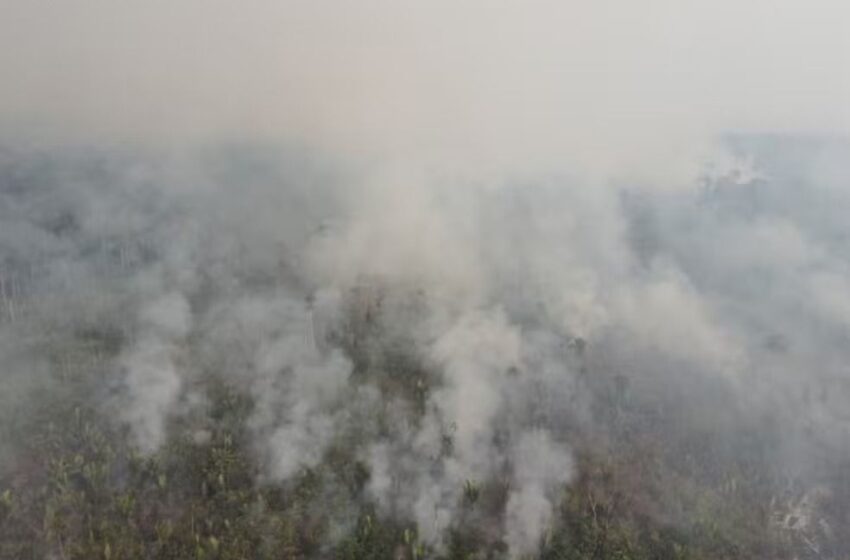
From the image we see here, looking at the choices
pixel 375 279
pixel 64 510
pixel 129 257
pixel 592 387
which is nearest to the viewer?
pixel 64 510

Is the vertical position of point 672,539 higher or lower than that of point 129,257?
higher

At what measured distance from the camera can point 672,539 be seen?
10081 cm

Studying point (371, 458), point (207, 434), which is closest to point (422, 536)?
point (371, 458)

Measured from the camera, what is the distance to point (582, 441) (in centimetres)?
12506

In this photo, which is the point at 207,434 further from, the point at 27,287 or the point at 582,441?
the point at 27,287

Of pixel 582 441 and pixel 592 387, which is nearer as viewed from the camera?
pixel 582 441

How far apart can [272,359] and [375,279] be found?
4928cm

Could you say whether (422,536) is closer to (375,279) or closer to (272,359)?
(272,359)

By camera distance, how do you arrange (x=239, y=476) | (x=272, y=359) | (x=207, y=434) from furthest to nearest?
(x=272, y=359) → (x=207, y=434) → (x=239, y=476)

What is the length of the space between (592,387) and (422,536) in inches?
2400

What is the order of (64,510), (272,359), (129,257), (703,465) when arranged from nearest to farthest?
(64,510) < (703,465) < (272,359) < (129,257)

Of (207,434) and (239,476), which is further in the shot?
(207,434)

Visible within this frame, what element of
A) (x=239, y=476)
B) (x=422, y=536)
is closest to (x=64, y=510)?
(x=239, y=476)

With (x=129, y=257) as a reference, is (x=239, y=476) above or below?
above
